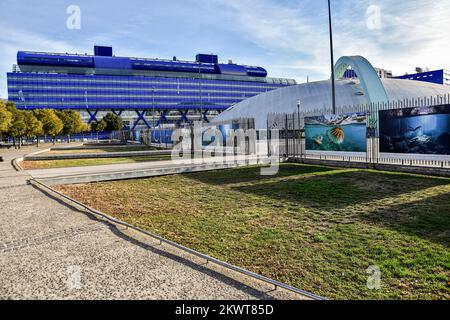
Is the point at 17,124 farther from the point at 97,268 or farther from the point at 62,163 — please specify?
the point at 97,268

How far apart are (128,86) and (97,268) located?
439 feet

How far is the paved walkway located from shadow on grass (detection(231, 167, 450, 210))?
18.5 feet

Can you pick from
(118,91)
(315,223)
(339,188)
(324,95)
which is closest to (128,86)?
(118,91)

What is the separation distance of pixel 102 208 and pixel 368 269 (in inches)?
314

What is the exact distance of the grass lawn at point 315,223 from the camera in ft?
17.0

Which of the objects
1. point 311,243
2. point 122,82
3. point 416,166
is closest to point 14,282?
point 311,243

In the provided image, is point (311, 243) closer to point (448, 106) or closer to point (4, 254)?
point (4, 254)

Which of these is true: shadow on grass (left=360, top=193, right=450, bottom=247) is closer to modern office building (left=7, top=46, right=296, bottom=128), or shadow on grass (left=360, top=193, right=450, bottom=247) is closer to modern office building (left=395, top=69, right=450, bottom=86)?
modern office building (left=7, top=46, right=296, bottom=128)

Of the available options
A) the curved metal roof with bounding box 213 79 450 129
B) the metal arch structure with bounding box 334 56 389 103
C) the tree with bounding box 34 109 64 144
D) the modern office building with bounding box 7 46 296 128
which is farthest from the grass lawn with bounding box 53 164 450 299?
the modern office building with bounding box 7 46 296 128

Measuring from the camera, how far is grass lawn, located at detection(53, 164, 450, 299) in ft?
17.0

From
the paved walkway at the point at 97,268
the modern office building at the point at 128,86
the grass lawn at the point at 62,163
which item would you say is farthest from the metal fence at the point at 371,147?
the modern office building at the point at 128,86

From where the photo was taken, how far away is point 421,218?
8281mm

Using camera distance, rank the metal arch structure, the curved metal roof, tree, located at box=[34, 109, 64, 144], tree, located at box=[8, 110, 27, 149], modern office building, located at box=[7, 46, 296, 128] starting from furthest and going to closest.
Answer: modern office building, located at box=[7, 46, 296, 128] < the curved metal roof < tree, located at box=[34, 109, 64, 144] < the metal arch structure < tree, located at box=[8, 110, 27, 149]

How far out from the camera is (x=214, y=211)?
970cm
